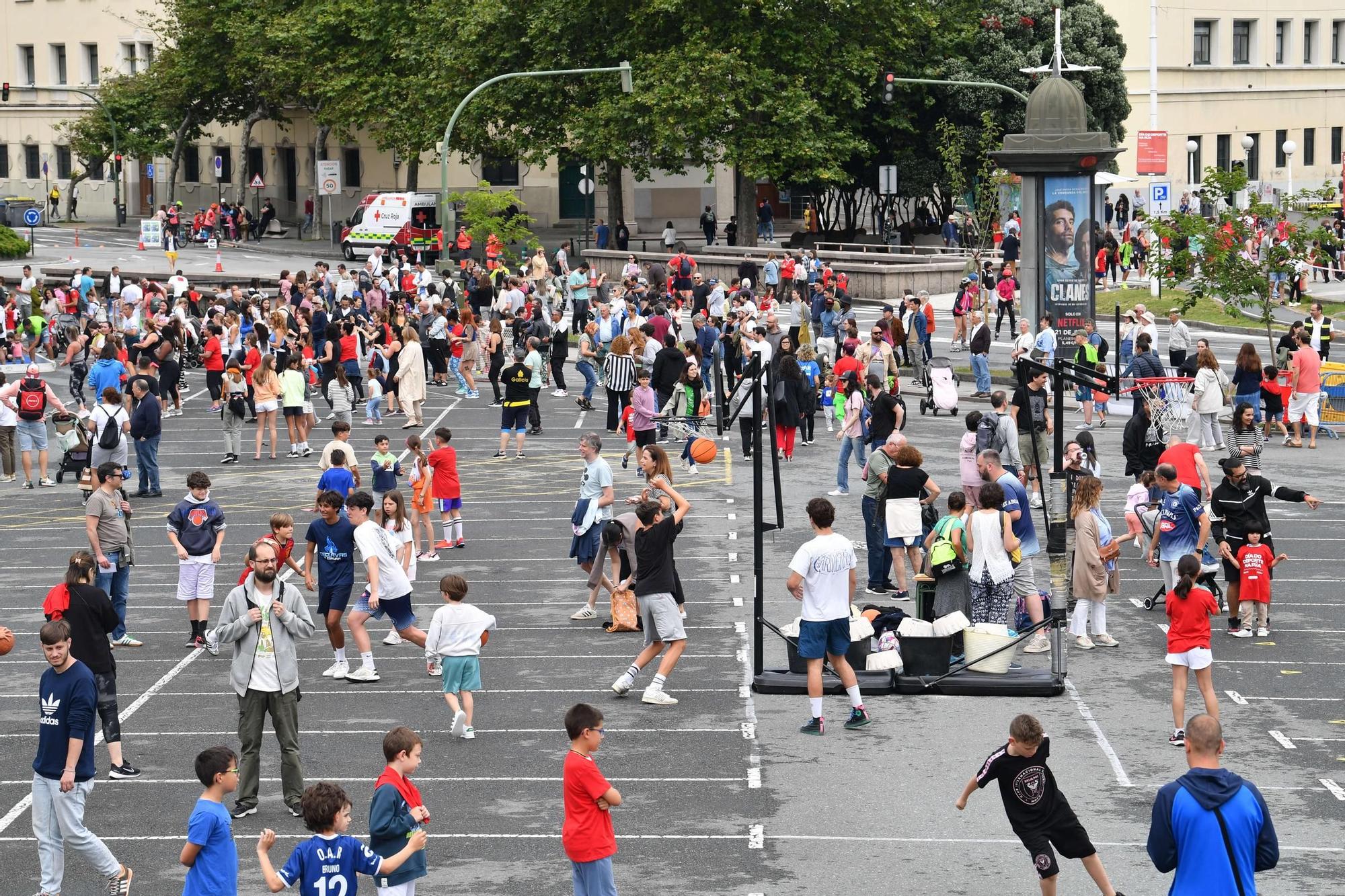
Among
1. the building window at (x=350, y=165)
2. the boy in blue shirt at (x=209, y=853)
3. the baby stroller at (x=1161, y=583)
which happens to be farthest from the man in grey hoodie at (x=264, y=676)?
the building window at (x=350, y=165)

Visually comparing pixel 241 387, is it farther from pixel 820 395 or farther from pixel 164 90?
pixel 164 90

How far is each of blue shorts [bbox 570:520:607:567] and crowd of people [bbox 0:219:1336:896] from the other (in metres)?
0.02

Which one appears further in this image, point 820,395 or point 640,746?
point 820,395

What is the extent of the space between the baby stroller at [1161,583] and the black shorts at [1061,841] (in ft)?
19.2

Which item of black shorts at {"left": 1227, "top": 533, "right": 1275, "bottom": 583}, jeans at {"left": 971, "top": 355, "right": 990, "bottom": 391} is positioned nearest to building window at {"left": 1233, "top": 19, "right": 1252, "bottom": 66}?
jeans at {"left": 971, "top": 355, "right": 990, "bottom": 391}

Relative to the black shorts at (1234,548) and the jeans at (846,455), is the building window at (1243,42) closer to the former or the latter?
the jeans at (846,455)

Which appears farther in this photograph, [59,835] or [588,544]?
[588,544]

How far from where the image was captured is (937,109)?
59.3m

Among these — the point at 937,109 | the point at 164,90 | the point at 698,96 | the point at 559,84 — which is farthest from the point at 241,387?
the point at 164,90

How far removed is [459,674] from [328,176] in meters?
50.5

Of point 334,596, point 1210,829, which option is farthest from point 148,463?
point 1210,829

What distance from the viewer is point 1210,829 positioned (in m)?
8.39

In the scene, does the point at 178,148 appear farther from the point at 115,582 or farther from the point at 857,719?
the point at 857,719

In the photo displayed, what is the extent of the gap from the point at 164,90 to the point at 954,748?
63.2 meters
